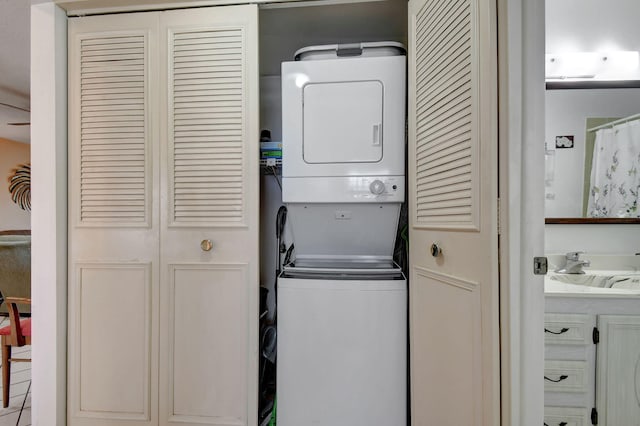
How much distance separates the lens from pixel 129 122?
5.18 ft

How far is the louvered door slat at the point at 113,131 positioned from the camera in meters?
1.58

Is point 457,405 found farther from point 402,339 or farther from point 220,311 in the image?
point 220,311

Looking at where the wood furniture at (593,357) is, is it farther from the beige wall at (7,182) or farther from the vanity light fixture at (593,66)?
the beige wall at (7,182)

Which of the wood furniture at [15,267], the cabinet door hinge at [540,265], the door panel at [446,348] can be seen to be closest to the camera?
the cabinet door hinge at [540,265]

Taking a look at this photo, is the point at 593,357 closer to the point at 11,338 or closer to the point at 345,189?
the point at 345,189

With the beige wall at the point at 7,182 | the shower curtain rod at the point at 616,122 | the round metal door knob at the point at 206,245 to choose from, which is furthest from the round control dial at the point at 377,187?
the beige wall at the point at 7,182

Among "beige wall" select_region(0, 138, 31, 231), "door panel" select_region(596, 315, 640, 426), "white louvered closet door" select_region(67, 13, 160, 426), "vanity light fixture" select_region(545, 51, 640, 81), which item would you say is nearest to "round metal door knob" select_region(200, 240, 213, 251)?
"white louvered closet door" select_region(67, 13, 160, 426)

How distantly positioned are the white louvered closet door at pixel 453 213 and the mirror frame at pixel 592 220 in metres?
1.05

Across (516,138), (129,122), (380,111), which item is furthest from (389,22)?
(129,122)

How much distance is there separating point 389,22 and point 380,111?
0.54 m

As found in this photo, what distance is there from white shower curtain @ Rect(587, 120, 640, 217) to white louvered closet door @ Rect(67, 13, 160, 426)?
7.92ft

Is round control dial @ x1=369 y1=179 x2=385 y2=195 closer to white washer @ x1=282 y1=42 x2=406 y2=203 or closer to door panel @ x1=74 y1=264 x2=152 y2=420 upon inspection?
Result: white washer @ x1=282 y1=42 x2=406 y2=203

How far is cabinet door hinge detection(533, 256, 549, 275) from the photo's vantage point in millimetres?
973

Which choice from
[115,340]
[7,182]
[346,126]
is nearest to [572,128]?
[346,126]
